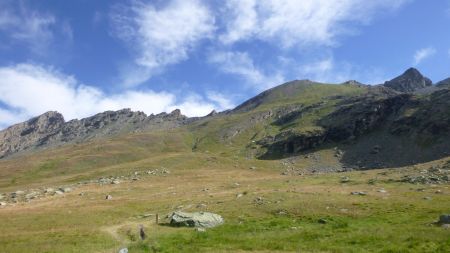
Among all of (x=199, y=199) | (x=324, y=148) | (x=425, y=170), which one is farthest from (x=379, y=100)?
(x=199, y=199)

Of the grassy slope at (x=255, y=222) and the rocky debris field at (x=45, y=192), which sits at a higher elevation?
the rocky debris field at (x=45, y=192)

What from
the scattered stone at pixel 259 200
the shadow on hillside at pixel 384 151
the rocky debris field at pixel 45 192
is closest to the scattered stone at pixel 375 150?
the shadow on hillside at pixel 384 151

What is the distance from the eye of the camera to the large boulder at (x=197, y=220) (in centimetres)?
4734

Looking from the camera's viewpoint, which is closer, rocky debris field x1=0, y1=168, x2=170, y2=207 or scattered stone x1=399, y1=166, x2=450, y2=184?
scattered stone x1=399, y1=166, x2=450, y2=184

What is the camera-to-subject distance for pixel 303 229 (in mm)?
40469

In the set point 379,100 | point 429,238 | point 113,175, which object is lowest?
point 429,238

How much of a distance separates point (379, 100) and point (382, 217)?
15718cm

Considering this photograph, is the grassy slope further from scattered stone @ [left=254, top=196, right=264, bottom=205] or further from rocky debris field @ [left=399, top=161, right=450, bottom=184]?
rocky debris field @ [left=399, top=161, right=450, bottom=184]

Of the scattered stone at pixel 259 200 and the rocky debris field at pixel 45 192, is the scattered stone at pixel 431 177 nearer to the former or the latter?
the scattered stone at pixel 259 200

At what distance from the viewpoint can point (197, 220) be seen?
158ft

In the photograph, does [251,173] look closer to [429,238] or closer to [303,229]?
[303,229]

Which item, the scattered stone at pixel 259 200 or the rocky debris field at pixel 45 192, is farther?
the rocky debris field at pixel 45 192

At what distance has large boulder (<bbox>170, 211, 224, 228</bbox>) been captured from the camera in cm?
4734

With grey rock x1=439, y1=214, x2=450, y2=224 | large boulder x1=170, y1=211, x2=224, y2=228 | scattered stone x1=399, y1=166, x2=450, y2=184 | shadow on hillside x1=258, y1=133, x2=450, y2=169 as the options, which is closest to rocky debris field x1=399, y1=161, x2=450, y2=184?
scattered stone x1=399, y1=166, x2=450, y2=184
